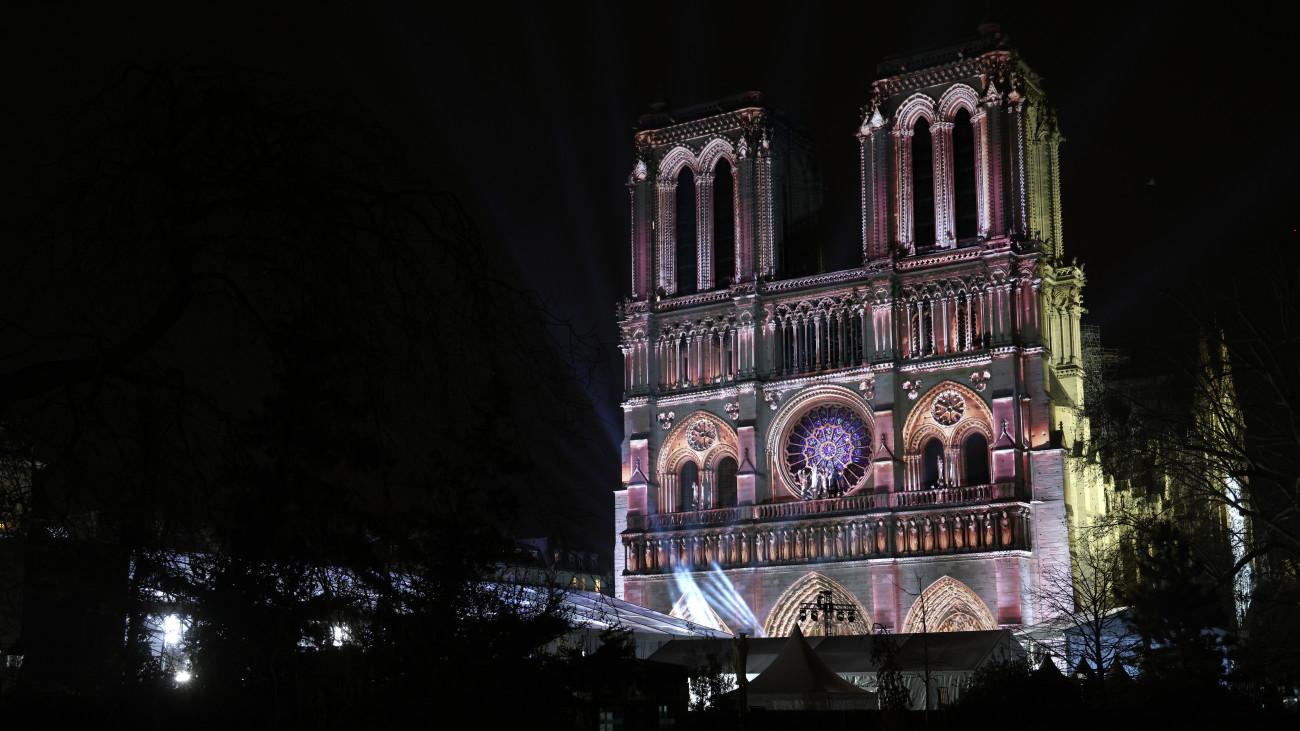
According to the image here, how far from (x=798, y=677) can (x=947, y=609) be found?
16.9 meters

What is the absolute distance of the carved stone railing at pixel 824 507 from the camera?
5600 cm

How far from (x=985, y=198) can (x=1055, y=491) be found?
36.3 ft

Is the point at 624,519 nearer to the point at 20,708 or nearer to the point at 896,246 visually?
the point at 896,246

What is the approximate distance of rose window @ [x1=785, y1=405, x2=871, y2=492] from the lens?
6019 centimetres

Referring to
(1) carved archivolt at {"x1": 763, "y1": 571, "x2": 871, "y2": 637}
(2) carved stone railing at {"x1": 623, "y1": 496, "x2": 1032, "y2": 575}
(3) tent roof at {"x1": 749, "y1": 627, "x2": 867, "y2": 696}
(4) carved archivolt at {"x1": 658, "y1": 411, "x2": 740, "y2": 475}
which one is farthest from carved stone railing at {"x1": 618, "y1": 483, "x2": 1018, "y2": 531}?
(3) tent roof at {"x1": 749, "y1": 627, "x2": 867, "y2": 696}

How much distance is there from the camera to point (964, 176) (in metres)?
59.0

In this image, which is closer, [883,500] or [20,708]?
[20,708]

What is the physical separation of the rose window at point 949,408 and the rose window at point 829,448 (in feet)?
10.4

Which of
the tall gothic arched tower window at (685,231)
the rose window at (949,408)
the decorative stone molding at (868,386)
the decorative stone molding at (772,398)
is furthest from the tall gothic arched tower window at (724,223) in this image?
the rose window at (949,408)

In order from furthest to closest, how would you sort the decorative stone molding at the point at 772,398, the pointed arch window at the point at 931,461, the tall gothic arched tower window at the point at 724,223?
the tall gothic arched tower window at the point at 724,223 < the decorative stone molding at the point at 772,398 < the pointed arch window at the point at 931,461

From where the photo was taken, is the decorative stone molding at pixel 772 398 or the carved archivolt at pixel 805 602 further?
the decorative stone molding at pixel 772 398

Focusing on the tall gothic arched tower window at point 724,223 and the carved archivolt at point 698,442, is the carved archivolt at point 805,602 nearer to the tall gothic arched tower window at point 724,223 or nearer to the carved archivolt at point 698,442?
the carved archivolt at point 698,442

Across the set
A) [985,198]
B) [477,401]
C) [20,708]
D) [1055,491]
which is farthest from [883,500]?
[477,401]

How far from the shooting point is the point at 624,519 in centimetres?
6431
